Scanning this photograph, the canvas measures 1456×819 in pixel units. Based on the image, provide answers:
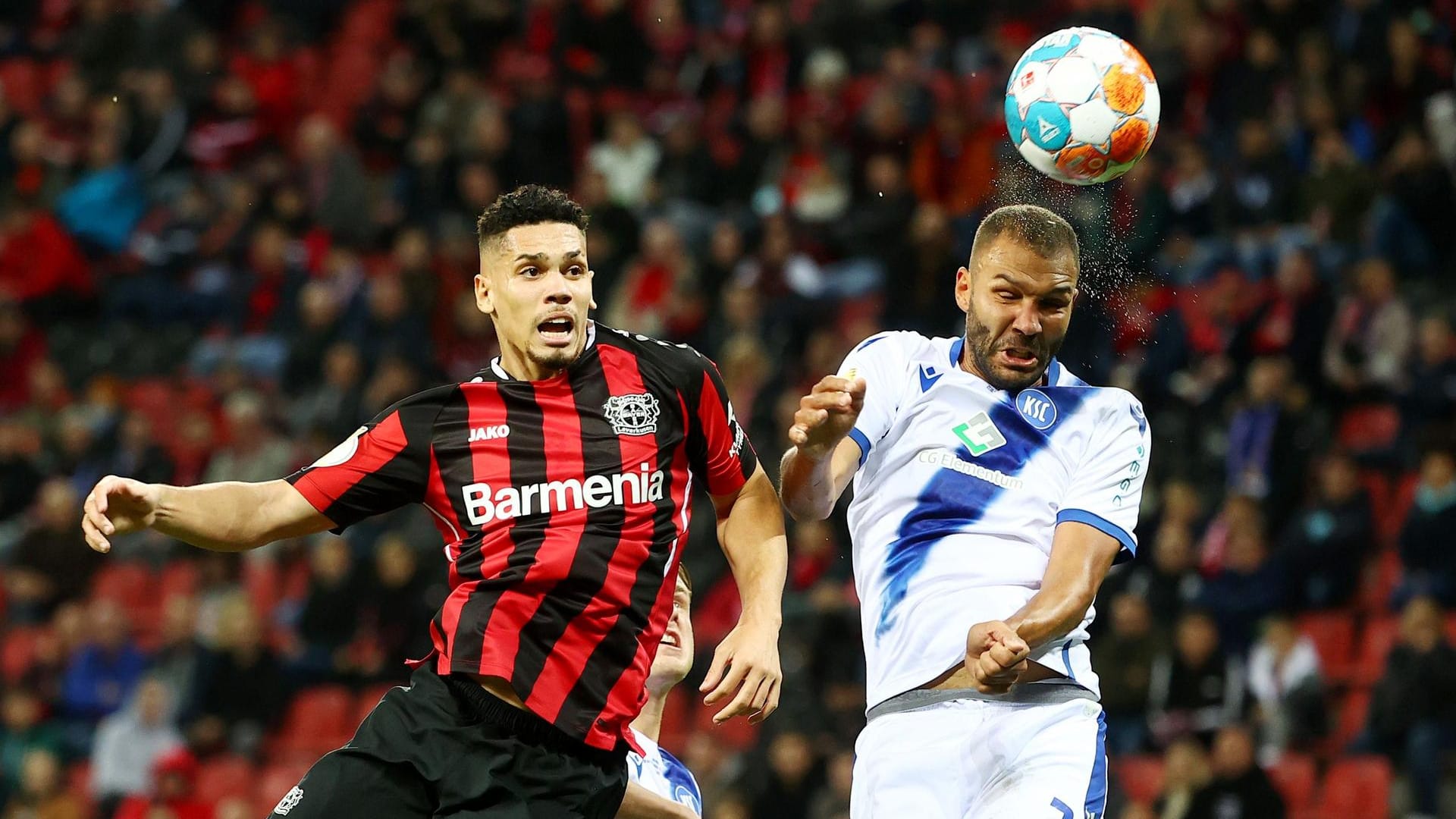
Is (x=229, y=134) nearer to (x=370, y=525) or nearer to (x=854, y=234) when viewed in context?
(x=370, y=525)

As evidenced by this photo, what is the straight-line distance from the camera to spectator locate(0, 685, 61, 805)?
12.8m

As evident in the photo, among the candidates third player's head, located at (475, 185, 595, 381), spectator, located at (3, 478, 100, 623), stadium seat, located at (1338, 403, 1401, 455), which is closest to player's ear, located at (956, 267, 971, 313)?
third player's head, located at (475, 185, 595, 381)

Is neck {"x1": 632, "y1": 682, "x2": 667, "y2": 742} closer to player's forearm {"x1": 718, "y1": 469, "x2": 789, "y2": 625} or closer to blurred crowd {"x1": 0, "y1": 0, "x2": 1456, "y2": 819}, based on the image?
player's forearm {"x1": 718, "y1": 469, "x2": 789, "y2": 625}

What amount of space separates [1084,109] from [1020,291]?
876mm

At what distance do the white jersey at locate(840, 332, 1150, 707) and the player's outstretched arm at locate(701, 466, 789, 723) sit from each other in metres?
0.31

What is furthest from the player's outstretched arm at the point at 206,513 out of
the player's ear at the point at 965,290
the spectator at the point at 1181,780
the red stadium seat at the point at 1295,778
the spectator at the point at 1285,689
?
the spectator at the point at 1285,689

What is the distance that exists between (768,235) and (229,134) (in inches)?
238

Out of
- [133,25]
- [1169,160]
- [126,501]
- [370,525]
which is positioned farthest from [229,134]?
[126,501]

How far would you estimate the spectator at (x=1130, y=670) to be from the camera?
10.4 m

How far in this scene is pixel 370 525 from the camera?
42.7ft

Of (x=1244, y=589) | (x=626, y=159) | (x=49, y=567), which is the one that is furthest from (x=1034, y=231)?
(x=49, y=567)

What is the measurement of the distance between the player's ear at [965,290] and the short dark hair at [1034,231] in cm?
13

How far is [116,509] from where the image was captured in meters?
4.50

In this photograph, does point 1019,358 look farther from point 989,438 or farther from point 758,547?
point 758,547
